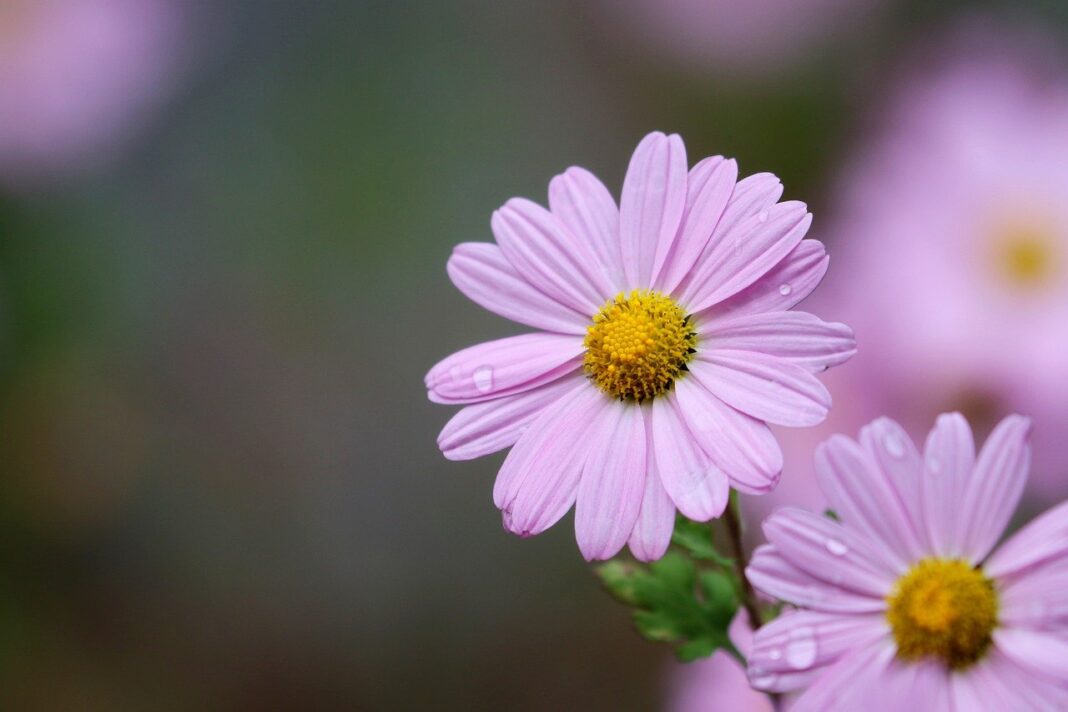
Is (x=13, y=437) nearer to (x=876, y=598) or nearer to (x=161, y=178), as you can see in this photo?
(x=161, y=178)

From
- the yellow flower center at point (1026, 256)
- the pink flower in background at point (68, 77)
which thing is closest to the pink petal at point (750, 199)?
the yellow flower center at point (1026, 256)

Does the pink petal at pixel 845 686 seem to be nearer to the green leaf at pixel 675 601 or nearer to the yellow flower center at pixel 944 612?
the yellow flower center at pixel 944 612

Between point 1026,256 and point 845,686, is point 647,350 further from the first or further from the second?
point 1026,256

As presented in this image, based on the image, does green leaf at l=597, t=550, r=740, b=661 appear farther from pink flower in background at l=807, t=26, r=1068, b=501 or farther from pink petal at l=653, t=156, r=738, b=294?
pink flower in background at l=807, t=26, r=1068, b=501

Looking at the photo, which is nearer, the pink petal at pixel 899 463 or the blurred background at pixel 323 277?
the pink petal at pixel 899 463

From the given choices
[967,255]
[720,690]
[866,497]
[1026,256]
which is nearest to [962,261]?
[967,255]

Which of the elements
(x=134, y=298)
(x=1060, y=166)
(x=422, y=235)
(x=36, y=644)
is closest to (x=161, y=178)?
(x=134, y=298)

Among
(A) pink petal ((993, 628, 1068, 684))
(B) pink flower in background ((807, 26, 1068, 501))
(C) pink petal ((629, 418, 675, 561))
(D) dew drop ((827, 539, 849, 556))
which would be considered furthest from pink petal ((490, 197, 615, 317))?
(B) pink flower in background ((807, 26, 1068, 501))
